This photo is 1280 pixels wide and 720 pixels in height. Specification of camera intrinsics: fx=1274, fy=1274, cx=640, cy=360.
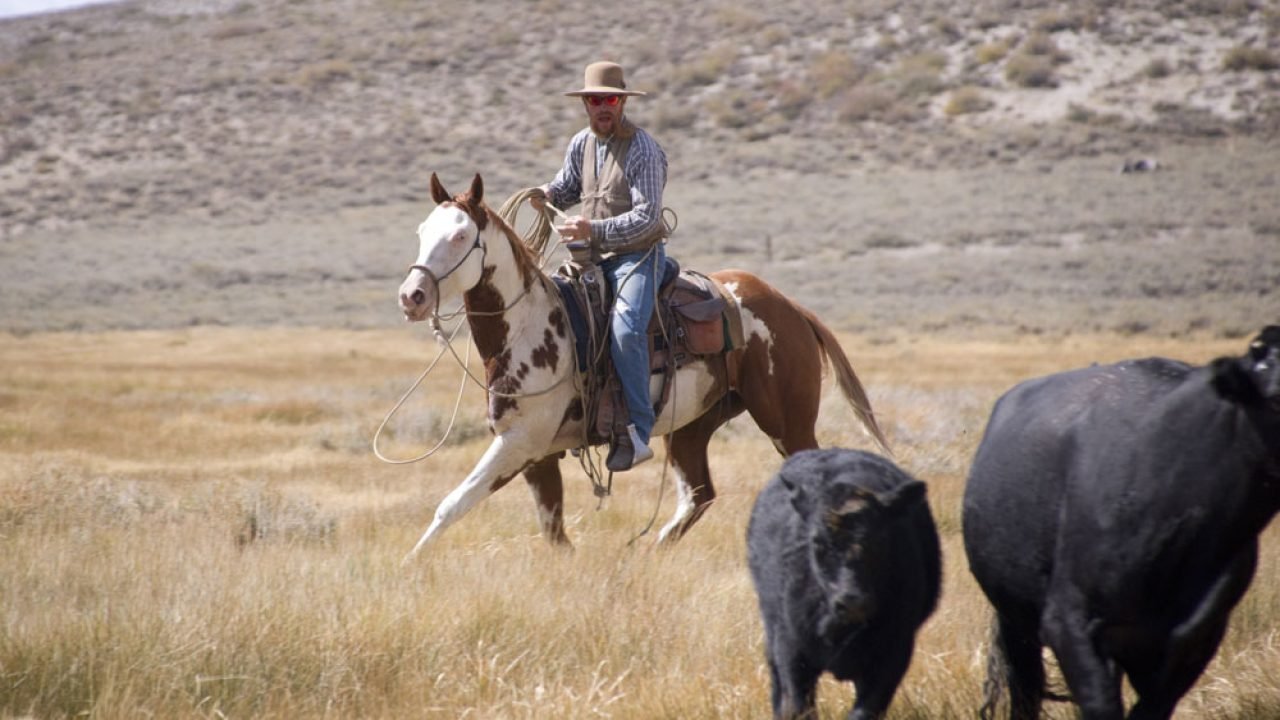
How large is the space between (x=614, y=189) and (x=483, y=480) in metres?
1.91

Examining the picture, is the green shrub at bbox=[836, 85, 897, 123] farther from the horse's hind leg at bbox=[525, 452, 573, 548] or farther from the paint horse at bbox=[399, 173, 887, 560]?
the horse's hind leg at bbox=[525, 452, 573, 548]

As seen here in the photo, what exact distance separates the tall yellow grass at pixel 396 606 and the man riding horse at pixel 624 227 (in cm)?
86

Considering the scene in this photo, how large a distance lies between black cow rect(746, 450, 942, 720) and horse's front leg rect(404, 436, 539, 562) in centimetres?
281

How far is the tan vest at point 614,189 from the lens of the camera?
749 centimetres

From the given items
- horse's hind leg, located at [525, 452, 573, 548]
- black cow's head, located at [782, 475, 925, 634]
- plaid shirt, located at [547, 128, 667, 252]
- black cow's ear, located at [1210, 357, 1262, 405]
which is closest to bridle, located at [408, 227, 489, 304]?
plaid shirt, located at [547, 128, 667, 252]

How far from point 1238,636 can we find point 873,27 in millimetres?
64024

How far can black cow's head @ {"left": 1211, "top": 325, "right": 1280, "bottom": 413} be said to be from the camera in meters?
3.45

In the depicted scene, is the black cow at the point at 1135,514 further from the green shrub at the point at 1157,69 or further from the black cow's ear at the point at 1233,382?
the green shrub at the point at 1157,69

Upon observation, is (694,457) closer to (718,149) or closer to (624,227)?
(624,227)

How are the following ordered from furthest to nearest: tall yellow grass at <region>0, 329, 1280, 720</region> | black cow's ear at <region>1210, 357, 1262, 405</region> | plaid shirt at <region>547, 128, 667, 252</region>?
plaid shirt at <region>547, 128, 667, 252</region> → tall yellow grass at <region>0, 329, 1280, 720</region> → black cow's ear at <region>1210, 357, 1262, 405</region>

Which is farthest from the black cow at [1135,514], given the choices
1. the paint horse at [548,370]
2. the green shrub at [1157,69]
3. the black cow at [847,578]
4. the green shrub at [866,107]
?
the green shrub at [1157,69]

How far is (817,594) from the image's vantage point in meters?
3.99

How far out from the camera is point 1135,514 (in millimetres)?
3727

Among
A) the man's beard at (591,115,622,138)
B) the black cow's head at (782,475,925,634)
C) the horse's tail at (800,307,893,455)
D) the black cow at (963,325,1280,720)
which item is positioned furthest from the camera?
the horse's tail at (800,307,893,455)
